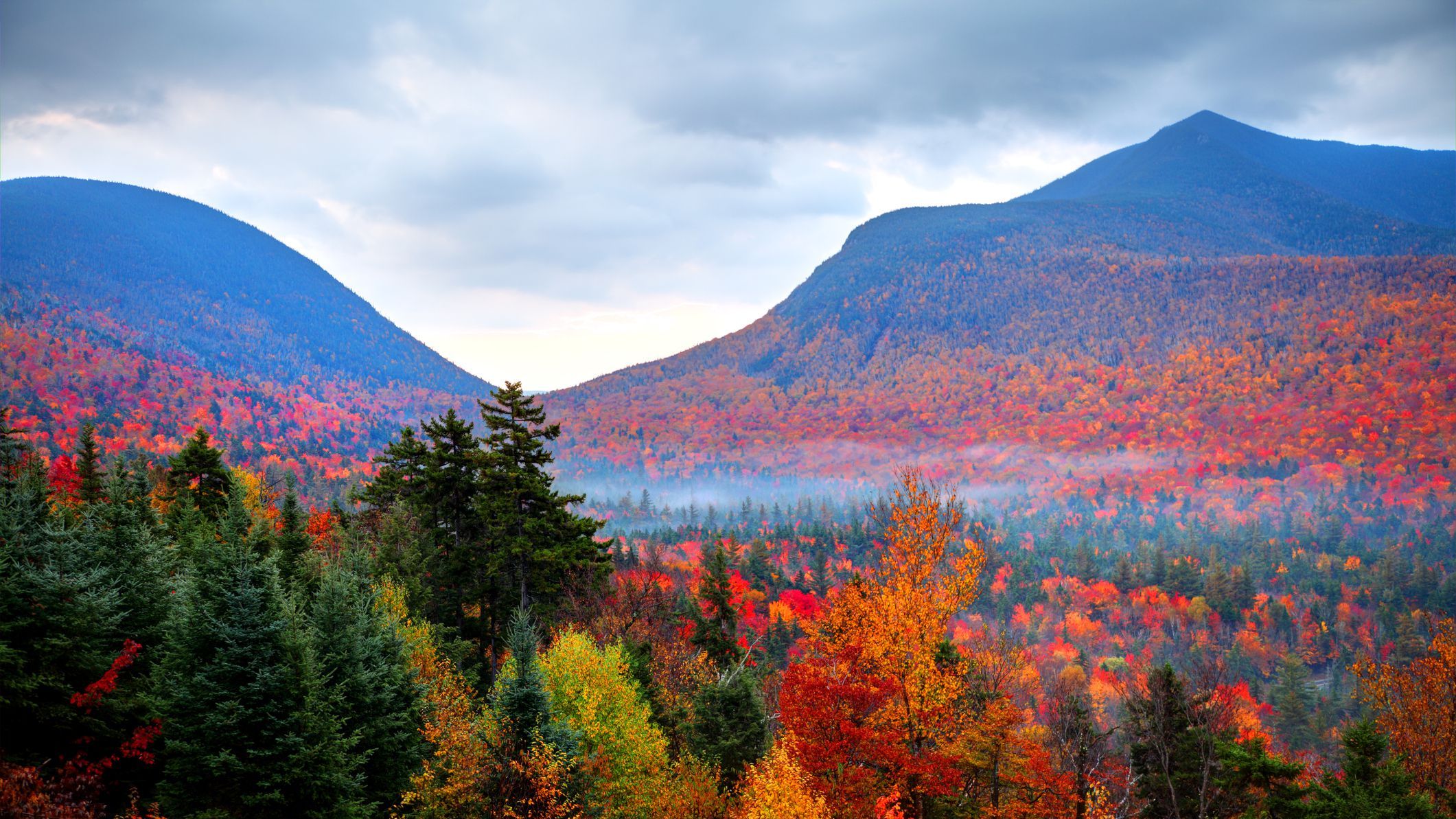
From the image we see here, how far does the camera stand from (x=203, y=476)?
158 feet

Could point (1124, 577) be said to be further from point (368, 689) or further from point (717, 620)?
point (368, 689)

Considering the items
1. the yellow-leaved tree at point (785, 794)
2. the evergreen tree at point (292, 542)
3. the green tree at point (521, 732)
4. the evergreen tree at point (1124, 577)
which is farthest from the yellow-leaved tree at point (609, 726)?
the evergreen tree at point (1124, 577)

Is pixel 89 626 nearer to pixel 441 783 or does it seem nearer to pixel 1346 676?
pixel 441 783

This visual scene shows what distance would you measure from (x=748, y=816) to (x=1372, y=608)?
180 metres

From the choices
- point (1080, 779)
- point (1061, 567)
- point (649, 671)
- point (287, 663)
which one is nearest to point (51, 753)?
point (287, 663)

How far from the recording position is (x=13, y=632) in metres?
22.4

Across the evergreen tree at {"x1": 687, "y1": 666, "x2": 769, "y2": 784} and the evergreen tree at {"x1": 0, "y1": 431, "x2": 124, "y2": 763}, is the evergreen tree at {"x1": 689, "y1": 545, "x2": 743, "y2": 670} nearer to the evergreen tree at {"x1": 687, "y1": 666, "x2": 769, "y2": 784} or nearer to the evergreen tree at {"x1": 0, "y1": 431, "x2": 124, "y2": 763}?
the evergreen tree at {"x1": 687, "y1": 666, "x2": 769, "y2": 784}

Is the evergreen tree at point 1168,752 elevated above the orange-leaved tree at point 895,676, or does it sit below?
below

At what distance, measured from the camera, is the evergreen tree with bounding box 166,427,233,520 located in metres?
46.2

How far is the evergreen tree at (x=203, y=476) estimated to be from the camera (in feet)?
152

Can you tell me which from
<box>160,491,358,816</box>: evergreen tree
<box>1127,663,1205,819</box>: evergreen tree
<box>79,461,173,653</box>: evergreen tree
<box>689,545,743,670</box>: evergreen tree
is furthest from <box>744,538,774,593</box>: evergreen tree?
<box>160,491,358,816</box>: evergreen tree

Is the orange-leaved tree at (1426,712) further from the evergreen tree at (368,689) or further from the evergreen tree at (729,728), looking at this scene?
the evergreen tree at (368,689)

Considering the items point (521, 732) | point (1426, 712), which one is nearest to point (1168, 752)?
point (1426, 712)

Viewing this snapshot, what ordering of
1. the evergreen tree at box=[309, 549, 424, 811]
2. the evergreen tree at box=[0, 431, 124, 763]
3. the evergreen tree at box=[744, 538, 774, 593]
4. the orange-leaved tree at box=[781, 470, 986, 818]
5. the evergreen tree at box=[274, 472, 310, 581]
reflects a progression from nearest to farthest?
the evergreen tree at box=[0, 431, 124, 763]
the orange-leaved tree at box=[781, 470, 986, 818]
the evergreen tree at box=[309, 549, 424, 811]
the evergreen tree at box=[274, 472, 310, 581]
the evergreen tree at box=[744, 538, 774, 593]
